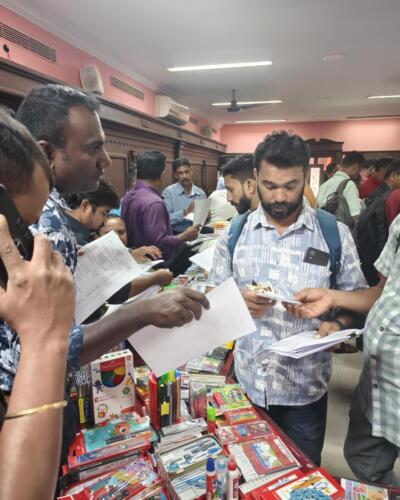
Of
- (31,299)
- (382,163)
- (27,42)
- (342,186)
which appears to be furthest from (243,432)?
(382,163)

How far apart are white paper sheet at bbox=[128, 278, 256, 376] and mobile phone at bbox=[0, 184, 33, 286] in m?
0.54

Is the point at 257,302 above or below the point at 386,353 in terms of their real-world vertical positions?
above

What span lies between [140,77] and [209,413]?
604 centimetres

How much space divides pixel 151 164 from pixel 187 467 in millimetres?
2421

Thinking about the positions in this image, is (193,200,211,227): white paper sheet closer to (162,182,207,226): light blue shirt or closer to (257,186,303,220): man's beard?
(162,182,207,226): light blue shirt

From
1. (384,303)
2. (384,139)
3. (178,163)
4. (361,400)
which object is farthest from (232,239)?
(384,139)

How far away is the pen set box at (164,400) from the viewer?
3.86 ft

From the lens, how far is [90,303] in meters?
1.11

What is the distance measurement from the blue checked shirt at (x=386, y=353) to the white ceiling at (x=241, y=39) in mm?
3221

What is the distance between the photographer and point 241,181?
2566 mm

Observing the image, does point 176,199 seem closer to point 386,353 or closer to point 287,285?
point 287,285

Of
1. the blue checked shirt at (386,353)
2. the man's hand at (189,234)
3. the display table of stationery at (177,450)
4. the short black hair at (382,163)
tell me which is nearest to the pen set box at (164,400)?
the display table of stationery at (177,450)

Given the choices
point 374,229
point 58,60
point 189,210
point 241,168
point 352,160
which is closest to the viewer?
point 241,168

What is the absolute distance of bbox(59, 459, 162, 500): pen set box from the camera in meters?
0.92
